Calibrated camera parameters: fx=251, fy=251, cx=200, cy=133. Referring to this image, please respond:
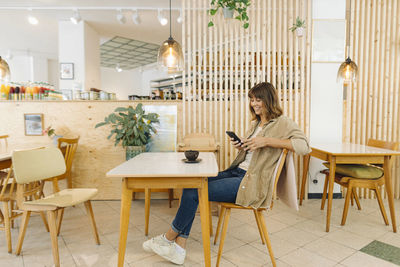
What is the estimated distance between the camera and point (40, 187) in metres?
2.38

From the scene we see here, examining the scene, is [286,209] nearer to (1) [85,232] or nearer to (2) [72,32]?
(1) [85,232]

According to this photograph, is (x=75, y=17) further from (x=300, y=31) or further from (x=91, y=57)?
(x=300, y=31)

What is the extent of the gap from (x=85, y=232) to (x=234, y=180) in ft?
5.58

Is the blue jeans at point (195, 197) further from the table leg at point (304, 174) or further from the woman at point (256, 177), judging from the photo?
the table leg at point (304, 174)

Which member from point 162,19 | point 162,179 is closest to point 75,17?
point 162,19

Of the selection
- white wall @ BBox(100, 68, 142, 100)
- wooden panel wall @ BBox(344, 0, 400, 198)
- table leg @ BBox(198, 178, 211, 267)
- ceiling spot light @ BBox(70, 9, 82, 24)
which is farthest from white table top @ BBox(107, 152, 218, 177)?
white wall @ BBox(100, 68, 142, 100)

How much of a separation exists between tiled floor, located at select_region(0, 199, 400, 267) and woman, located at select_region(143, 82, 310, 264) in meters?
0.19

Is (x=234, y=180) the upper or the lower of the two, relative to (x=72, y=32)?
lower

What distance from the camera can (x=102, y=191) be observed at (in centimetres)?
367

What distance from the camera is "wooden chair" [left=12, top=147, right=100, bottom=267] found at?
1933 mm

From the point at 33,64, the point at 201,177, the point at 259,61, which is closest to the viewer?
the point at 201,177

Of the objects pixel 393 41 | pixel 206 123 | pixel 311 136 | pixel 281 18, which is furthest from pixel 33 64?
pixel 393 41

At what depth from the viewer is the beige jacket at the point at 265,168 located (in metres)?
1.83

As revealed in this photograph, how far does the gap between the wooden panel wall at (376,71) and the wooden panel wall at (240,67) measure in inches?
27.0
